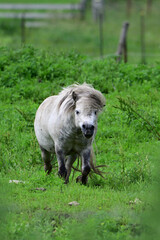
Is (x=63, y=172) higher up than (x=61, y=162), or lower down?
lower down

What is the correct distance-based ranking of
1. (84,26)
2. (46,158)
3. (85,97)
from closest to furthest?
(85,97)
(46,158)
(84,26)

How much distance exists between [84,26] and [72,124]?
26.5 metres

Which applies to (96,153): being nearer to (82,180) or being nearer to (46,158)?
(46,158)

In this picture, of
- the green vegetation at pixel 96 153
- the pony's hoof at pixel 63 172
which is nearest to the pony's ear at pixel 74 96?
the green vegetation at pixel 96 153

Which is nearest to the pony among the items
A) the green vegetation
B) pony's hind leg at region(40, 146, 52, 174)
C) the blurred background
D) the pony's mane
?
the pony's mane

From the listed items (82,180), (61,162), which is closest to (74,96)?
(61,162)

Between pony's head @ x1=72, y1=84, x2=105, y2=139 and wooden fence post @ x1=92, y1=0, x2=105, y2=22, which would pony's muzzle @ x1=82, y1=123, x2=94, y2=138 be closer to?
pony's head @ x1=72, y1=84, x2=105, y2=139

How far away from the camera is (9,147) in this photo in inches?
412

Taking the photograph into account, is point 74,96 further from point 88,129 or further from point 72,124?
point 88,129

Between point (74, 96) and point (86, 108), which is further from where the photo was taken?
point (74, 96)

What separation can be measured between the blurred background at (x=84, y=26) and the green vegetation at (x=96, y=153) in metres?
8.57

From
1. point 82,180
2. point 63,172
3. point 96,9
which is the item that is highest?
point 63,172

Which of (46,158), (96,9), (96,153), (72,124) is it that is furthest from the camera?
(96,9)

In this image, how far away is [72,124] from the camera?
801 centimetres
